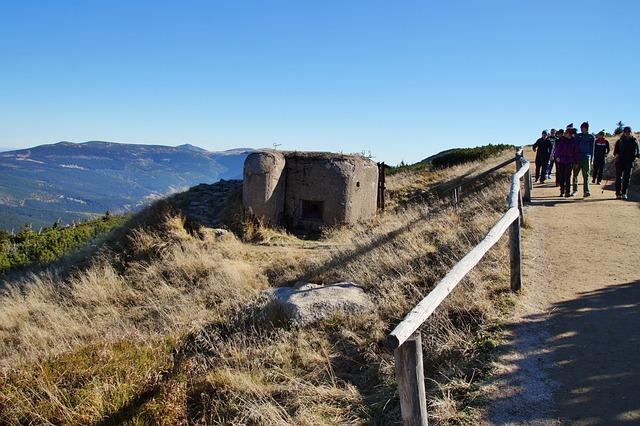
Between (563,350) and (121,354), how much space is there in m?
4.56

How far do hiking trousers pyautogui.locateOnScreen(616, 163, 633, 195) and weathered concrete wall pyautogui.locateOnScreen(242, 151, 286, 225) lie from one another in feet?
26.3

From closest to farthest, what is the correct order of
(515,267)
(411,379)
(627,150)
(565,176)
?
(411,379), (515,267), (627,150), (565,176)

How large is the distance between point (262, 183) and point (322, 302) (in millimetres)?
6918

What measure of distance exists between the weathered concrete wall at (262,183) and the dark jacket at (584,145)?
283 inches

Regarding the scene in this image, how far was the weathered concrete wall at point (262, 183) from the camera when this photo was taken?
13055 millimetres

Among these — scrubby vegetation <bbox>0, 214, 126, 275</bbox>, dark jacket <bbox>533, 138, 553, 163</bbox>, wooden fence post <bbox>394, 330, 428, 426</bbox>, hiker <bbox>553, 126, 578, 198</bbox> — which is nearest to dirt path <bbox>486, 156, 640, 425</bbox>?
wooden fence post <bbox>394, 330, 428, 426</bbox>

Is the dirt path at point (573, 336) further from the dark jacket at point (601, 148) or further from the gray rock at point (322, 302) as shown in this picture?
the dark jacket at point (601, 148)

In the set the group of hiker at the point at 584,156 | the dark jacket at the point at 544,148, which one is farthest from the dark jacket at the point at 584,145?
the dark jacket at the point at 544,148

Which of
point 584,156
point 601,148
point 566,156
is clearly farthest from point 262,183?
point 601,148

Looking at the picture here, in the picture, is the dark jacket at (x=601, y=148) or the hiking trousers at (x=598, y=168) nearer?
the dark jacket at (x=601, y=148)

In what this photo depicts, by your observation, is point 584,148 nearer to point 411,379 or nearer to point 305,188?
point 305,188

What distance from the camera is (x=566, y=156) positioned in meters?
11.4

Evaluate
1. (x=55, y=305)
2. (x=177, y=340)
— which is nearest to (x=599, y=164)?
A: (x=177, y=340)

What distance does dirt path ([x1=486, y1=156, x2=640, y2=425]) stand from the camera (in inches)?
142
